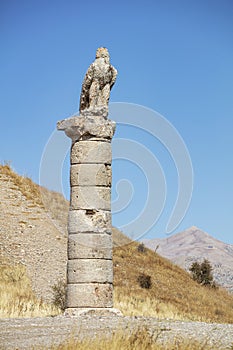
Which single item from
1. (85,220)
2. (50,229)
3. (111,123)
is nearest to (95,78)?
(111,123)

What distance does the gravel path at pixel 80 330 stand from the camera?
10.9 meters

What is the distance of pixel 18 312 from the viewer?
56.5 feet

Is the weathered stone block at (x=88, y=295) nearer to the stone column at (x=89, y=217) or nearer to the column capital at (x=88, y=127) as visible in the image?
the stone column at (x=89, y=217)

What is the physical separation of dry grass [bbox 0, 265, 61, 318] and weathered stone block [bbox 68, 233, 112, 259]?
225cm

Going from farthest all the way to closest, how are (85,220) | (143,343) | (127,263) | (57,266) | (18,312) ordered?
(127,263), (57,266), (18,312), (85,220), (143,343)

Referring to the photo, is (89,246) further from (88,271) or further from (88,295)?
(88,295)

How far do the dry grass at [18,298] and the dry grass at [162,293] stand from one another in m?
3.02

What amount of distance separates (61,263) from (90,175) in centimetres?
1181

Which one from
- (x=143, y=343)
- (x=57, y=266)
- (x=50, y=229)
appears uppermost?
(x=50, y=229)

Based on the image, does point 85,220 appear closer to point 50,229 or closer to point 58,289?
point 58,289

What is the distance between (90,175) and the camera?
16312 mm

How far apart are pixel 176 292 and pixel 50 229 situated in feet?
21.8

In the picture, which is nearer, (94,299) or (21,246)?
(94,299)

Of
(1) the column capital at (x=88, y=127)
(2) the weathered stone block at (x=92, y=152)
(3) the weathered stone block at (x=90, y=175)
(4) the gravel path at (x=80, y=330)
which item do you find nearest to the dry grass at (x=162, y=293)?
(3) the weathered stone block at (x=90, y=175)
